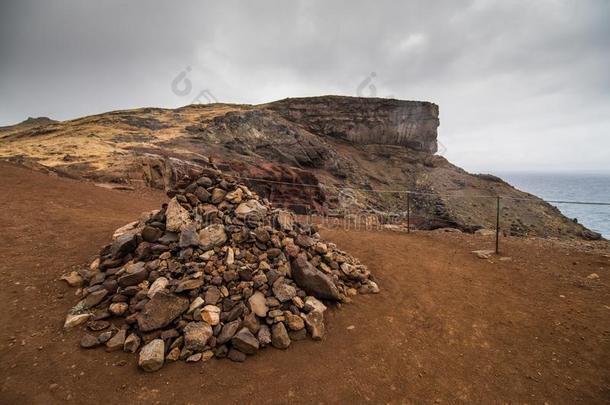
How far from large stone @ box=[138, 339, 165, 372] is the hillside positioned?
19.4 ft

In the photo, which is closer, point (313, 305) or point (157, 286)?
point (157, 286)

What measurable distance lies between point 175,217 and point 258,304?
2.53 meters

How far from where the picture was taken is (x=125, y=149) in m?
20.0

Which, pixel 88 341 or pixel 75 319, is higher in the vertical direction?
pixel 75 319

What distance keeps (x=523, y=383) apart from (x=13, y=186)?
14.6 metres

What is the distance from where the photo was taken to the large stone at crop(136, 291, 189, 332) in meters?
4.18

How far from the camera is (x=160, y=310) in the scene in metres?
4.31

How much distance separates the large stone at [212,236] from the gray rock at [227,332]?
159 centimetres

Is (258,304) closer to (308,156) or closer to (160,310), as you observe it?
(160,310)

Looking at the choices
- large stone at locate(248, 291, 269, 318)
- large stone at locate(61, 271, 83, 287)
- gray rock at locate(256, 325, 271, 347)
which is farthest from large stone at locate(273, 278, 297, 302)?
large stone at locate(61, 271, 83, 287)

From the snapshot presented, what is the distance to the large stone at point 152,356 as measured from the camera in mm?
3717

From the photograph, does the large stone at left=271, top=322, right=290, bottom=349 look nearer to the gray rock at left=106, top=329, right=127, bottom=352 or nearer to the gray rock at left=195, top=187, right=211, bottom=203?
the gray rock at left=106, top=329, right=127, bottom=352

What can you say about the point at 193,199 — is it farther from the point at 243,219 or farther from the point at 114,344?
the point at 114,344

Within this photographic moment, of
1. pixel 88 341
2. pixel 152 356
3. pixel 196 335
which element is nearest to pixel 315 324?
pixel 196 335
